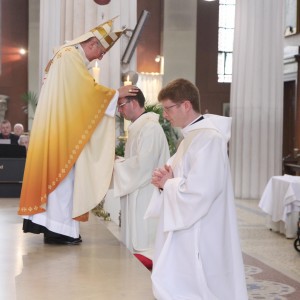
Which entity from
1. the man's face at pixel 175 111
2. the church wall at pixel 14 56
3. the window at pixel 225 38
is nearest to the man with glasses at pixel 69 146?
the man's face at pixel 175 111

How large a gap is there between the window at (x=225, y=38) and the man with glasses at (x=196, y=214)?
1906cm

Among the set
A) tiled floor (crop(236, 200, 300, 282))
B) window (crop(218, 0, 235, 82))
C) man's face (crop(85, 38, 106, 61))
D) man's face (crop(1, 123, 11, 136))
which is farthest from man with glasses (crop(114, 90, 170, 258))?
window (crop(218, 0, 235, 82))

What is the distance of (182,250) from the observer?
414 cm

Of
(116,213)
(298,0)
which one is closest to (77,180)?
(116,213)

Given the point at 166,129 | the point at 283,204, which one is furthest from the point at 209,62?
the point at 283,204

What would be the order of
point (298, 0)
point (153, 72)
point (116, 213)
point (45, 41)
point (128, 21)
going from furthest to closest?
point (153, 72) < point (298, 0) < point (45, 41) < point (128, 21) < point (116, 213)

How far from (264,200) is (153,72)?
12570 mm

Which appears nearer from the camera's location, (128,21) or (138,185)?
(138,185)

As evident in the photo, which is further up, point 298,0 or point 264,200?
point 298,0

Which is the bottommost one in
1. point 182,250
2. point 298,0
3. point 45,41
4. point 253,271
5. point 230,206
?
point 253,271

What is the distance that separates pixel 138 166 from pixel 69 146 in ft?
2.18

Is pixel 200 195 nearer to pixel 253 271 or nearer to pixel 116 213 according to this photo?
pixel 253 271

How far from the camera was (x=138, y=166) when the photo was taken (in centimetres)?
636

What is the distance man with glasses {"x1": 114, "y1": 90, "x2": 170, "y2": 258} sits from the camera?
20.8 ft
